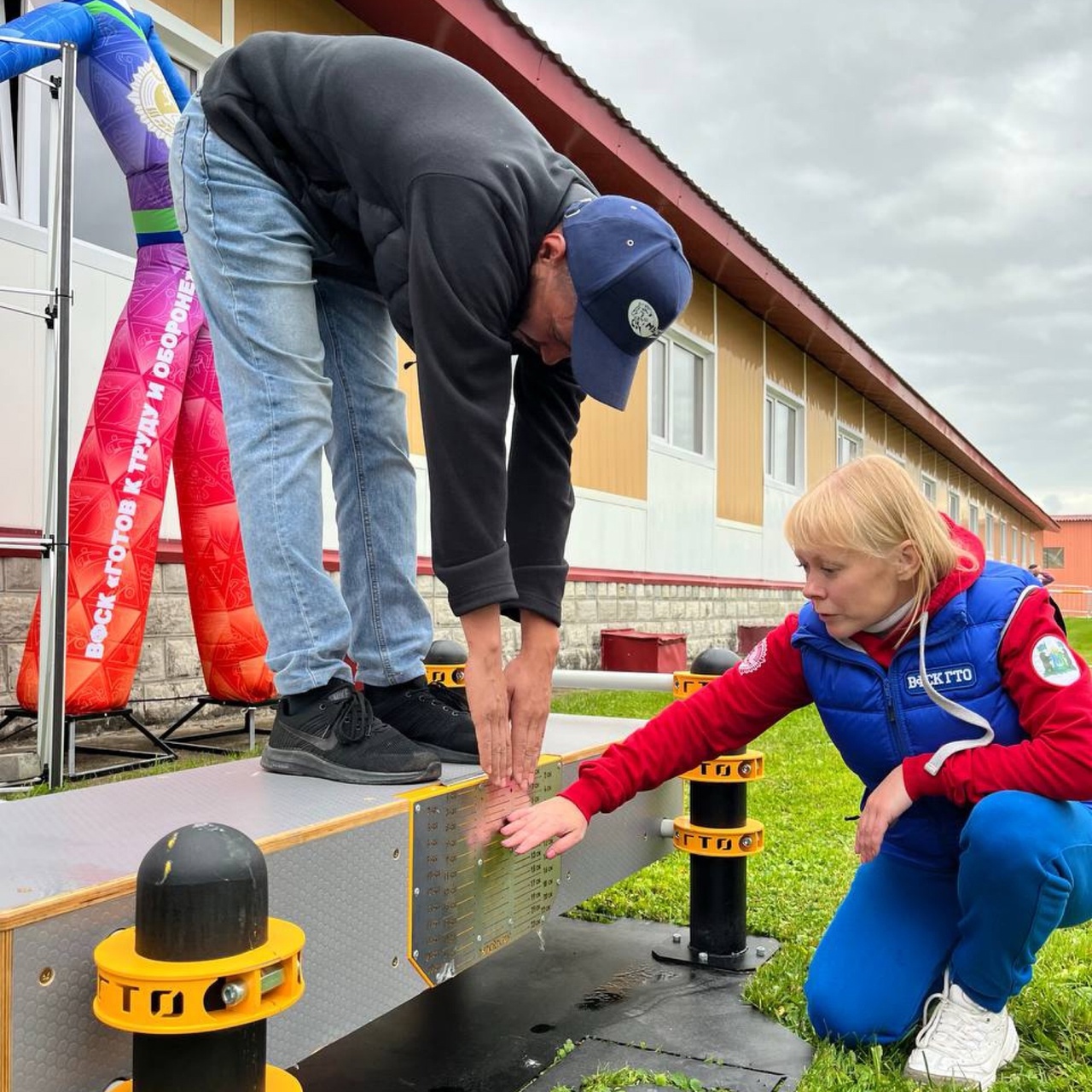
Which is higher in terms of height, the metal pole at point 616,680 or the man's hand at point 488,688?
the man's hand at point 488,688

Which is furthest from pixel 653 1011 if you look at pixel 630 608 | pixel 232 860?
pixel 630 608

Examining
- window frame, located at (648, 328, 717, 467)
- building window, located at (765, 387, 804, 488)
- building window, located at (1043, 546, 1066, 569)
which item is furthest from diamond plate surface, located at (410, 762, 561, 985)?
building window, located at (1043, 546, 1066, 569)

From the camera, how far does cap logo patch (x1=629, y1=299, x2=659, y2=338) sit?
1909 millimetres

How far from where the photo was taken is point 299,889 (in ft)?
5.16

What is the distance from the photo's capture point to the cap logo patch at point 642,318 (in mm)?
1909

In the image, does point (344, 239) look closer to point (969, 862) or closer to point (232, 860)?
point (232, 860)

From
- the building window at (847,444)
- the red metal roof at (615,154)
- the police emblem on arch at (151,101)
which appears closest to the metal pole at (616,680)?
the police emblem on arch at (151,101)

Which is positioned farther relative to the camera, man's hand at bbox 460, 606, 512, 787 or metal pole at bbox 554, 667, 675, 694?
metal pole at bbox 554, 667, 675, 694

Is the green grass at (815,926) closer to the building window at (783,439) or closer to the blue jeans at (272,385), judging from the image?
the blue jeans at (272,385)

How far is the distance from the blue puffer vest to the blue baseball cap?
77 cm

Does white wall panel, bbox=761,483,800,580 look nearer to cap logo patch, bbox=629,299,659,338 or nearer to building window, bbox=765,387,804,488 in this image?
building window, bbox=765,387,804,488

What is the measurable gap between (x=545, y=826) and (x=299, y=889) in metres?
0.69

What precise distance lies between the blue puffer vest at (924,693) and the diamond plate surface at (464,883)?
715 millimetres

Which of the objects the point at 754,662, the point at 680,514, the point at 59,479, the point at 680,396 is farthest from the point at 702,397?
the point at 754,662
